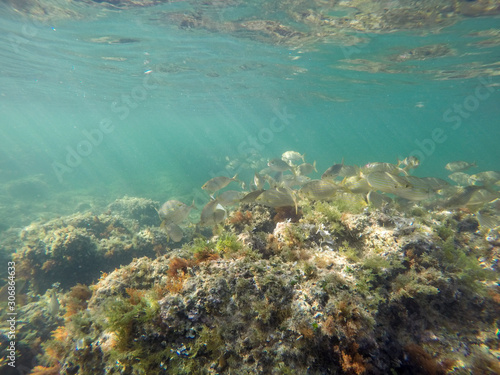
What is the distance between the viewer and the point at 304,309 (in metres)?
2.40

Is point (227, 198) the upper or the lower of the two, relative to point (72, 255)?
upper

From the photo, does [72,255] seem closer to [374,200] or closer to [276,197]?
[276,197]

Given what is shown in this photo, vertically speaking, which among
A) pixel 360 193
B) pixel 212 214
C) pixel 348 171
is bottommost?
pixel 348 171

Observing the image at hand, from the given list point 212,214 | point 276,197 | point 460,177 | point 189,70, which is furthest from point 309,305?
point 189,70

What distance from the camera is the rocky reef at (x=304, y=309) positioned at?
7.28ft

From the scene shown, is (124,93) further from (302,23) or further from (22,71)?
(302,23)

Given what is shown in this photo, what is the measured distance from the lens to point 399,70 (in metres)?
21.1

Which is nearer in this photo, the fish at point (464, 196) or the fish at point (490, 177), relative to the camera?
the fish at point (464, 196)

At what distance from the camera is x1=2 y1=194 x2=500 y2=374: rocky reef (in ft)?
7.28

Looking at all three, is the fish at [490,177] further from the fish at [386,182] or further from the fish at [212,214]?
the fish at [212,214]

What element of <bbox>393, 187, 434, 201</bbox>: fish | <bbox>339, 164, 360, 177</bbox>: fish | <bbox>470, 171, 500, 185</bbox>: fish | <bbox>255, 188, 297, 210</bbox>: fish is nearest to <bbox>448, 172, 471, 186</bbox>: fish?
<bbox>470, 171, 500, 185</bbox>: fish

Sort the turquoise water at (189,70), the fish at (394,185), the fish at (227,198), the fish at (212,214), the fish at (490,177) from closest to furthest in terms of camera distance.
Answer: the fish at (394,185), the fish at (212,214), the fish at (227,198), the fish at (490,177), the turquoise water at (189,70)

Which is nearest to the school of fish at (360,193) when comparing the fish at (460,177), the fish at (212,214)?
the fish at (212,214)

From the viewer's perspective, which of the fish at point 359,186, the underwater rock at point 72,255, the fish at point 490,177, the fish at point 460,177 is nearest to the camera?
the fish at point 359,186
